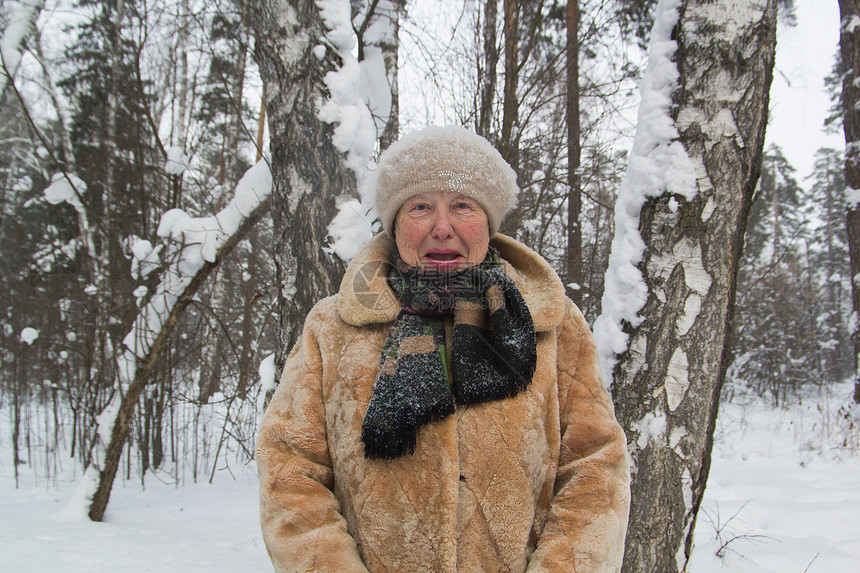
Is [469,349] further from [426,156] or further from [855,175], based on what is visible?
[855,175]

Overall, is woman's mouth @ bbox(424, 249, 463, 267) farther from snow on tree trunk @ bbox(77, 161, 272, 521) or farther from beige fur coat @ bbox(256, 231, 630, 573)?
snow on tree trunk @ bbox(77, 161, 272, 521)

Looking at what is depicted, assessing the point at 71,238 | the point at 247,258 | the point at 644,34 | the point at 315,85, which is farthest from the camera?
the point at 71,238

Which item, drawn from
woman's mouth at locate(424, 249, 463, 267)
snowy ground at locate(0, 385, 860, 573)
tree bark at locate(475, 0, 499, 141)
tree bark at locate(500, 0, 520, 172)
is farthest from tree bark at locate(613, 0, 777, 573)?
tree bark at locate(475, 0, 499, 141)

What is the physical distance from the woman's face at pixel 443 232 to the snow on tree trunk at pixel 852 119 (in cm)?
665

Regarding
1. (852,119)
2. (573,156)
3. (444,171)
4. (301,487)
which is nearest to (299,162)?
(444,171)

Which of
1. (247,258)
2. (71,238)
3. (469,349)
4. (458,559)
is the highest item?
(71,238)

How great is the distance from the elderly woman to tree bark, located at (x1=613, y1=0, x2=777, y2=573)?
1.82 ft

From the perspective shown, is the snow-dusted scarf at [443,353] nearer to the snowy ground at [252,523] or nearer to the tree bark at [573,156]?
the snowy ground at [252,523]

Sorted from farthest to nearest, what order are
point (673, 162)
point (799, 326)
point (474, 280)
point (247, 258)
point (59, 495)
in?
point (799, 326), point (247, 258), point (59, 495), point (673, 162), point (474, 280)

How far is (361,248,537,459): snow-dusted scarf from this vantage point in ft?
3.94

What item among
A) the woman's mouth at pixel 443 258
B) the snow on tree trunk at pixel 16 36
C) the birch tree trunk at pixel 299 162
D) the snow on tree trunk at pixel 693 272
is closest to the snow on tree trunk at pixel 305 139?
the birch tree trunk at pixel 299 162

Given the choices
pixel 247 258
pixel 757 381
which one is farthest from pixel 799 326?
pixel 247 258

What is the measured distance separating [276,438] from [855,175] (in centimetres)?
741

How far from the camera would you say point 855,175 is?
5.89 meters
